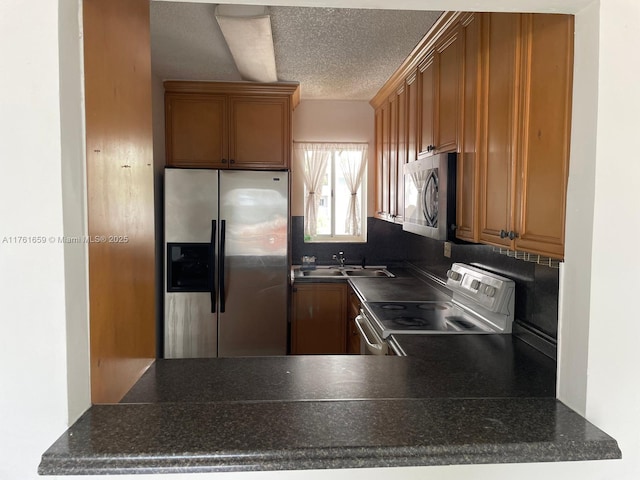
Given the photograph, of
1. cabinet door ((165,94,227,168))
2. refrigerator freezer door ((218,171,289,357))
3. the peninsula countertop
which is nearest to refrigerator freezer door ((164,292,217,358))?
refrigerator freezer door ((218,171,289,357))

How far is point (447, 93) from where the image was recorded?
89.0 inches

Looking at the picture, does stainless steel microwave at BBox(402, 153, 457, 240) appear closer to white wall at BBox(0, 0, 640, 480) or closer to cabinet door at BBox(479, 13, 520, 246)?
cabinet door at BBox(479, 13, 520, 246)

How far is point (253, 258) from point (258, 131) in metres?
1.07

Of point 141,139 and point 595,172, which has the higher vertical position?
point 141,139

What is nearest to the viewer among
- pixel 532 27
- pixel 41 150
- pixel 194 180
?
pixel 41 150

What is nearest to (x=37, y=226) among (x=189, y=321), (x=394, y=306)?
(x=394, y=306)

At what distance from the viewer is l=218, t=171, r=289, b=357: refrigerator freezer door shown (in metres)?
3.30

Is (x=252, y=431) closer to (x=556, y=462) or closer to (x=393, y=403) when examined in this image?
(x=393, y=403)

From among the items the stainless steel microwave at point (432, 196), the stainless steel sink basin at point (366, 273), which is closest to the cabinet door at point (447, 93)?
the stainless steel microwave at point (432, 196)

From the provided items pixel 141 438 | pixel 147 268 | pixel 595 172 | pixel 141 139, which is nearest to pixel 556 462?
pixel 595 172

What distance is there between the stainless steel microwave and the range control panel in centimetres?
34

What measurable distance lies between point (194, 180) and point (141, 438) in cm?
258

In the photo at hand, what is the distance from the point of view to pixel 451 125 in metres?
2.19

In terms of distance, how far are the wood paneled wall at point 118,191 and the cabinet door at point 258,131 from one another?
2.31 meters
